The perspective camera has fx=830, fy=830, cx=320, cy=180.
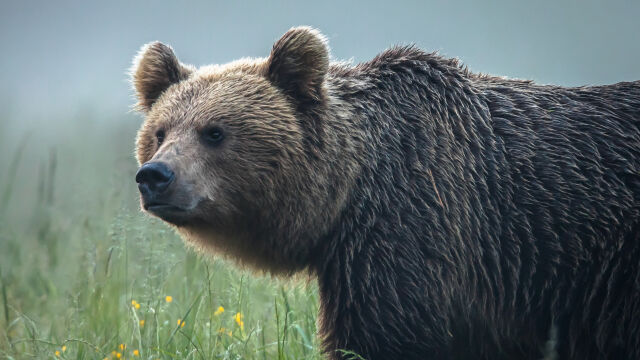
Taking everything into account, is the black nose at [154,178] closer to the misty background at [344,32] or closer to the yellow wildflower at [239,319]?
the yellow wildflower at [239,319]

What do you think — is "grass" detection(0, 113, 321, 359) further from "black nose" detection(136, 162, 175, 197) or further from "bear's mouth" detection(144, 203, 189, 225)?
"black nose" detection(136, 162, 175, 197)

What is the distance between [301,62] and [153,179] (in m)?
1.14

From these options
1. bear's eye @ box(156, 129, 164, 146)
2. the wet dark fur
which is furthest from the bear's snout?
the wet dark fur

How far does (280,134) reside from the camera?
4.80 metres

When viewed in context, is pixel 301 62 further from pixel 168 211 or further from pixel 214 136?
pixel 168 211

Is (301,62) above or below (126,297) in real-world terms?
above

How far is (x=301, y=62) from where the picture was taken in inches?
193

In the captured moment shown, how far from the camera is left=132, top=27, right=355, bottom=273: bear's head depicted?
4.70m

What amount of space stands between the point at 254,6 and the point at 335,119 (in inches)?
3370

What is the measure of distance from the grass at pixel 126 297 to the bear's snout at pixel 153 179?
3.05 ft

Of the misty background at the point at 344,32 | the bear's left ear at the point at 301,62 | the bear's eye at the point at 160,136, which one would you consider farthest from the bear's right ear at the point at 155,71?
the misty background at the point at 344,32

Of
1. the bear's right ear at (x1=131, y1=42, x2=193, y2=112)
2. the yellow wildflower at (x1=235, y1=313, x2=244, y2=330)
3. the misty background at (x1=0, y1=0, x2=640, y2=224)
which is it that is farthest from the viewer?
the misty background at (x1=0, y1=0, x2=640, y2=224)

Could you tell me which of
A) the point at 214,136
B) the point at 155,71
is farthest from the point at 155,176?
the point at 155,71

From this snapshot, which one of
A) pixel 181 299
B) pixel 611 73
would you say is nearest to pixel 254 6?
pixel 611 73
